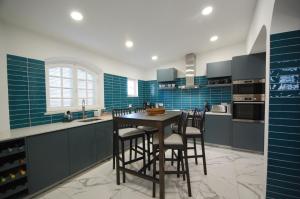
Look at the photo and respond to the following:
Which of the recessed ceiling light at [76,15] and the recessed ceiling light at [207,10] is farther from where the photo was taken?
the recessed ceiling light at [207,10]

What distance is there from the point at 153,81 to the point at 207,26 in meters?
2.72

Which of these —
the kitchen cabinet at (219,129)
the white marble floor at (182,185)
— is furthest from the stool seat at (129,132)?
the kitchen cabinet at (219,129)

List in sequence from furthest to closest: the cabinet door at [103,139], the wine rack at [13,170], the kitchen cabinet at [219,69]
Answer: the kitchen cabinet at [219,69]
the cabinet door at [103,139]
the wine rack at [13,170]

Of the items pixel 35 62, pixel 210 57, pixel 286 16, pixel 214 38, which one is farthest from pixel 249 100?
pixel 35 62

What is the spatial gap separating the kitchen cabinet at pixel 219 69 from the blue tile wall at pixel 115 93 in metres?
2.47

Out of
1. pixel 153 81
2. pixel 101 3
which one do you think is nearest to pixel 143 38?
pixel 101 3

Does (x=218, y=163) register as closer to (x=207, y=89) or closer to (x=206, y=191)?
(x=206, y=191)

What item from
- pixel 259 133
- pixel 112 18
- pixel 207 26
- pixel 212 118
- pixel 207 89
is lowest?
pixel 259 133

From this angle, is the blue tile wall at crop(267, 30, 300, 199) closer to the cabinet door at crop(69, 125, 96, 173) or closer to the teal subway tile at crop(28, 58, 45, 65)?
the cabinet door at crop(69, 125, 96, 173)

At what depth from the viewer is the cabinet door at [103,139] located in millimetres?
2790

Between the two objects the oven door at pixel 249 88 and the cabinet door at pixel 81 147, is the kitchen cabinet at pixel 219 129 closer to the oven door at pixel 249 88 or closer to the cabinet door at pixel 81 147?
the oven door at pixel 249 88

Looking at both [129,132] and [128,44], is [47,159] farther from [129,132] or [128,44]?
[128,44]

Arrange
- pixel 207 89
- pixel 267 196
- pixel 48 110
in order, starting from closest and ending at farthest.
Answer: pixel 267 196, pixel 48 110, pixel 207 89

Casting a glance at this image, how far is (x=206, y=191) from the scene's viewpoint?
2.00 meters
